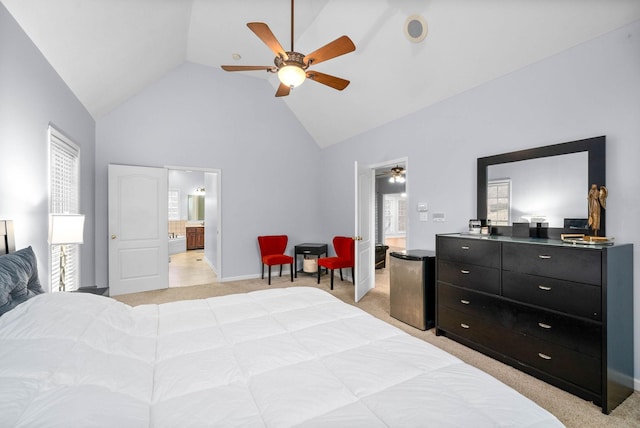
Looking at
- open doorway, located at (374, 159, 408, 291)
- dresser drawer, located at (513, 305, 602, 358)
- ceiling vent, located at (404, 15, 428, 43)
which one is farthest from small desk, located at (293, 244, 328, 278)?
ceiling vent, located at (404, 15, 428, 43)

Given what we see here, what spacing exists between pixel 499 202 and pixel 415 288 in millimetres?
1298

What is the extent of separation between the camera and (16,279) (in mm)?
1528

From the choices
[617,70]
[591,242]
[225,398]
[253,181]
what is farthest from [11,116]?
[617,70]

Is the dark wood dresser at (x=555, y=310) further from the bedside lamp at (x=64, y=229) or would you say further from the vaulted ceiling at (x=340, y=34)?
the bedside lamp at (x=64, y=229)

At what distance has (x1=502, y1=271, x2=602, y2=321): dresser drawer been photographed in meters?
1.97

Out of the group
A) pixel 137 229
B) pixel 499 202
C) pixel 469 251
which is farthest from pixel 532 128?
pixel 137 229

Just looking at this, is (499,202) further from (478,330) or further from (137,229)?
(137,229)

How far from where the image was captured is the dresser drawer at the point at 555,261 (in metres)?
1.97

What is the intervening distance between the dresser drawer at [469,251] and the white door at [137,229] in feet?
14.3

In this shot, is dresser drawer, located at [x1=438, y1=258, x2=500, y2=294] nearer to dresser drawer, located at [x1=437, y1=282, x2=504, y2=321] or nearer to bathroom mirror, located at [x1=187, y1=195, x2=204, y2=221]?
dresser drawer, located at [x1=437, y1=282, x2=504, y2=321]

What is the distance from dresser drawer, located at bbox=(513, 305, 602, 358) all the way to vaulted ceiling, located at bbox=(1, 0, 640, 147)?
2273 mm

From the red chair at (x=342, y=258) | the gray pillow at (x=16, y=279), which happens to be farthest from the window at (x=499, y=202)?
the gray pillow at (x=16, y=279)

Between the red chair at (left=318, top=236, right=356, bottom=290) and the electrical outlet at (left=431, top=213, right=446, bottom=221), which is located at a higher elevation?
the electrical outlet at (left=431, top=213, right=446, bottom=221)

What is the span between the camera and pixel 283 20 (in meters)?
3.68
